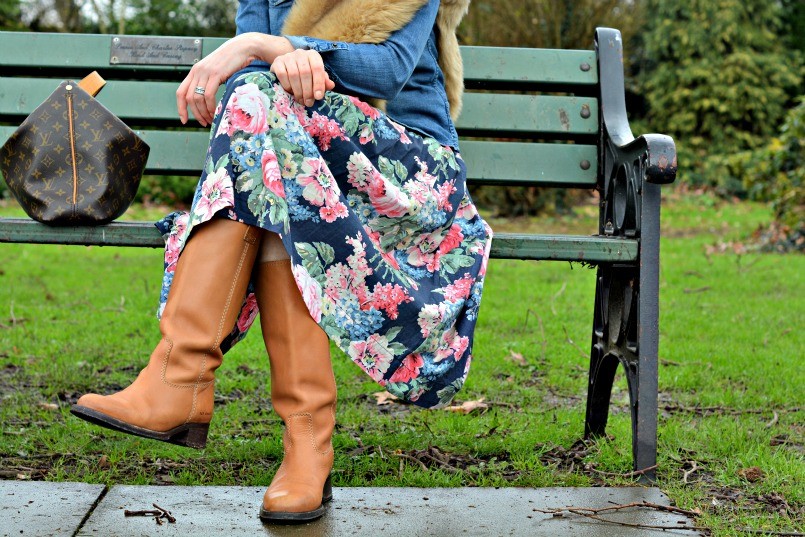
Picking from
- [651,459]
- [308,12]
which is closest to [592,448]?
[651,459]

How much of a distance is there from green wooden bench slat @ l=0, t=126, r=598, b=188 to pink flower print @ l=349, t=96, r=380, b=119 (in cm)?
73

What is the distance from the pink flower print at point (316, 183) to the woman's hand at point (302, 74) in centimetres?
13

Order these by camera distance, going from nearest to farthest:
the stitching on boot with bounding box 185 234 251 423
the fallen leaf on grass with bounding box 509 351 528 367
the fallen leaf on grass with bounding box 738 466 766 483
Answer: the stitching on boot with bounding box 185 234 251 423
the fallen leaf on grass with bounding box 738 466 766 483
the fallen leaf on grass with bounding box 509 351 528 367

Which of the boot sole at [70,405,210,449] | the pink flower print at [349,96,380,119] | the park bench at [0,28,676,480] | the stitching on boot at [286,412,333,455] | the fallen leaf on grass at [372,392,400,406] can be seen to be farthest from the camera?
the fallen leaf on grass at [372,392,400,406]

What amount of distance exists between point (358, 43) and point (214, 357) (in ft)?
2.54

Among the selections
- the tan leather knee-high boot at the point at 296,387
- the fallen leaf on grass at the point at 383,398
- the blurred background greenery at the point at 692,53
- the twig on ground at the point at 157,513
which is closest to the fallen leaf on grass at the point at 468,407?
the fallen leaf on grass at the point at 383,398

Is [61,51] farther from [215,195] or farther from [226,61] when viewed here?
[215,195]

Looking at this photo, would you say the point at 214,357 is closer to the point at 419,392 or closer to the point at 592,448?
the point at 419,392

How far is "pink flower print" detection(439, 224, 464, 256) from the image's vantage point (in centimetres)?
229

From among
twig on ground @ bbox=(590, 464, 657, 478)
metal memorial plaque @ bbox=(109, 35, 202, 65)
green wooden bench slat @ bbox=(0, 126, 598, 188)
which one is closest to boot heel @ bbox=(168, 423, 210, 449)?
twig on ground @ bbox=(590, 464, 657, 478)

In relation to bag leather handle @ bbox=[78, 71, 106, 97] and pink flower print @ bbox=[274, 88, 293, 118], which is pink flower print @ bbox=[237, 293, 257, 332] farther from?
bag leather handle @ bbox=[78, 71, 106, 97]

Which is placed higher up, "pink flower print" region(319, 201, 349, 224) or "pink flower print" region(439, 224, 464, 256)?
"pink flower print" region(319, 201, 349, 224)

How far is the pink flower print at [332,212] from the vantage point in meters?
1.96

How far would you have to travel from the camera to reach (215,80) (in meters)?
2.04
